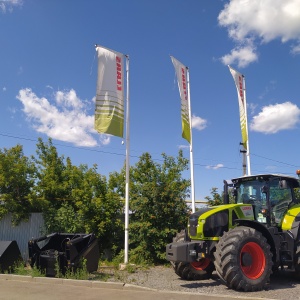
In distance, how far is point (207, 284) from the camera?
9125mm

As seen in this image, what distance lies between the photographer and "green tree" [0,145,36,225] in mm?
14738

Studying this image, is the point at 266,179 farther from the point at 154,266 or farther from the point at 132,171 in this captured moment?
the point at 132,171

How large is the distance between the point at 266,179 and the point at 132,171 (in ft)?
23.6

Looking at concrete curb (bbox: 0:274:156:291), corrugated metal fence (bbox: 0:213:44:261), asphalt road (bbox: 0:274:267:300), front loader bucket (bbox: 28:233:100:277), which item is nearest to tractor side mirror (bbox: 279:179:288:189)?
asphalt road (bbox: 0:274:267:300)

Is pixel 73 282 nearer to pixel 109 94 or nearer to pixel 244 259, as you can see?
pixel 244 259

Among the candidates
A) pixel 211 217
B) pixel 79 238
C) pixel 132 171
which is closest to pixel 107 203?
pixel 132 171

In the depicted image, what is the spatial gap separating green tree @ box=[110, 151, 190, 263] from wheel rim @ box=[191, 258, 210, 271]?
3562 mm

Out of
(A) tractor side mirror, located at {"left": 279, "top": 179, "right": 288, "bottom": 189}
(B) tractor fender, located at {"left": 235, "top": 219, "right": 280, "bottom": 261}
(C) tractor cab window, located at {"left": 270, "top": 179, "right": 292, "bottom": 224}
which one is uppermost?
(A) tractor side mirror, located at {"left": 279, "top": 179, "right": 288, "bottom": 189}

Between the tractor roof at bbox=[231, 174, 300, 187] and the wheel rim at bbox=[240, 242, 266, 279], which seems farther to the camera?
the tractor roof at bbox=[231, 174, 300, 187]

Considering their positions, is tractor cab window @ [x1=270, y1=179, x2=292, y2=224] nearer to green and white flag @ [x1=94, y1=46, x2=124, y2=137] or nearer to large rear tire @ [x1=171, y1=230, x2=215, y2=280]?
large rear tire @ [x1=171, y1=230, x2=215, y2=280]

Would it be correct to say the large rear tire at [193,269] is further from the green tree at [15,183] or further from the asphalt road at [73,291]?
the green tree at [15,183]

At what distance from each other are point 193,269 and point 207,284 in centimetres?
58

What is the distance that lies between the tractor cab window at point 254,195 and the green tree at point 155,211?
4.05 meters

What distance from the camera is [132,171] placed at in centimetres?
1569
